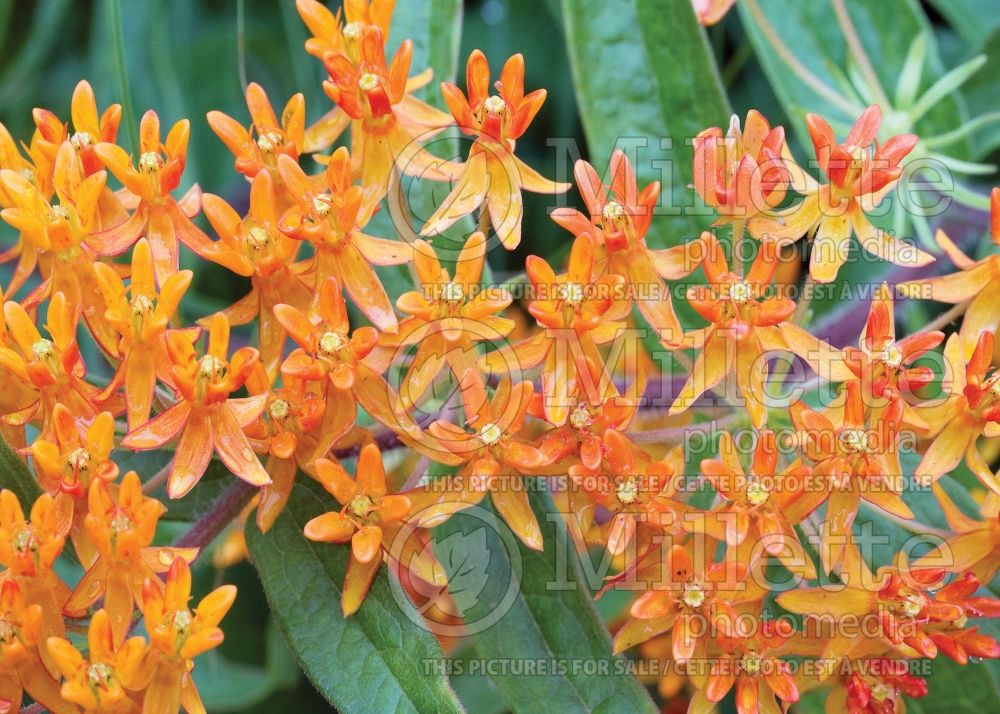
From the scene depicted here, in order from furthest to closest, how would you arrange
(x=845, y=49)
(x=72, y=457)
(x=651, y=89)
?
1. (x=845, y=49)
2. (x=651, y=89)
3. (x=72, y=457)

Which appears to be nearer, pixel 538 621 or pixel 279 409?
pixel 279 409

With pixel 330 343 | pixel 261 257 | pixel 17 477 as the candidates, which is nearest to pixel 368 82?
pixel 261 257

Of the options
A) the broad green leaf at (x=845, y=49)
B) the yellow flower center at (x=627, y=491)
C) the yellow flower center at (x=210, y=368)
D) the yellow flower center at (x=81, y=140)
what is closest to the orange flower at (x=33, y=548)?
the yellow flower center at (x=210, y=368)

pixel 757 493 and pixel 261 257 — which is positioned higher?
pixel 261 257

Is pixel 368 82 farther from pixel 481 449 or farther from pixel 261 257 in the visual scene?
pixel 481 449

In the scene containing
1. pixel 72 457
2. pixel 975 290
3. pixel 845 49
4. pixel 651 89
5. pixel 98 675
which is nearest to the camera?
pixel 98 675

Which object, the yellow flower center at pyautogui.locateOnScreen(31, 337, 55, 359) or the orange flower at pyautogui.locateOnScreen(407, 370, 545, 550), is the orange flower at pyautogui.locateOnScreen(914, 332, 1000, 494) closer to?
the orange flower at pyautogui.locateOnScreen(407, 370, 545, 550)
